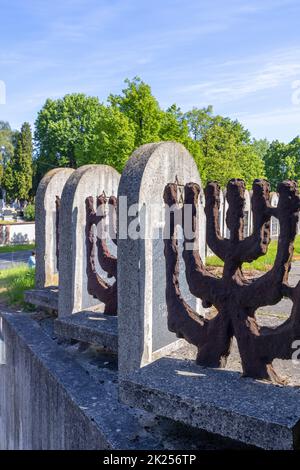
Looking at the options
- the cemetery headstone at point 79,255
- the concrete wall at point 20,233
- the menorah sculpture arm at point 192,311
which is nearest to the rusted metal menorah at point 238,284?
the menorah sculpture arm at point 192,311

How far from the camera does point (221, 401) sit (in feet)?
9.83

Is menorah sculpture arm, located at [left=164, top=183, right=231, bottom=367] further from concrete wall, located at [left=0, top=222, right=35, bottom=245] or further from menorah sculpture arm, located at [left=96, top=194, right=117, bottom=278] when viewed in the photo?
concrete wall, located at [left=0, top=222, right=35, bottom=245]

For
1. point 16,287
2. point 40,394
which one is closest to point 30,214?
point 16,287

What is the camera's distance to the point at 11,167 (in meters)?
42.3

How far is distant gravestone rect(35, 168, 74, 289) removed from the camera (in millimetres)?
7492

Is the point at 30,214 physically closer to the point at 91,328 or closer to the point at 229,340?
the point at 91,328

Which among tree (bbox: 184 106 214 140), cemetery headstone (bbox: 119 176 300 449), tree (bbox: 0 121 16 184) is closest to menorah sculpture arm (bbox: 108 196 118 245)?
cemetery headstone (bbox: 119 176 300 449)

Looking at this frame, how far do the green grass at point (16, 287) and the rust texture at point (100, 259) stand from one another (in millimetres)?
2899

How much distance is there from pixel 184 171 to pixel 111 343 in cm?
213

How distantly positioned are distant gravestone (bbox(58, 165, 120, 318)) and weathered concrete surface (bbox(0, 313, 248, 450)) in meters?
0.68

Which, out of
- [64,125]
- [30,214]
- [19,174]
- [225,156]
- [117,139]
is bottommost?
[30,214]

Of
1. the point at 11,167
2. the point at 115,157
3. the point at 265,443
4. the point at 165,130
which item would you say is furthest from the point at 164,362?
the point at 11,167

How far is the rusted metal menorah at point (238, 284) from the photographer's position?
314 centimetres

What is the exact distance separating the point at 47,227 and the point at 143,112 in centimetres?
1387
